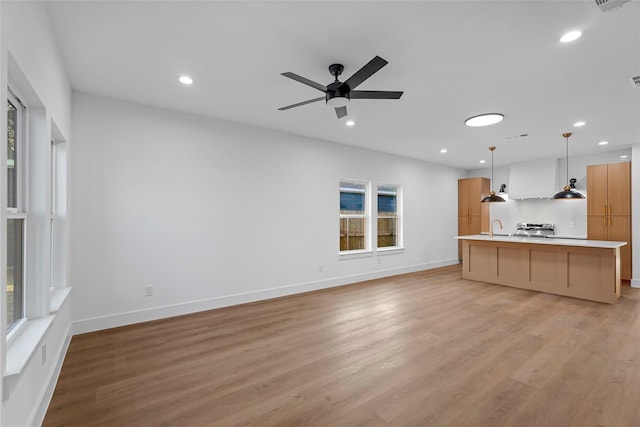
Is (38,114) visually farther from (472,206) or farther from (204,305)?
(472,206)

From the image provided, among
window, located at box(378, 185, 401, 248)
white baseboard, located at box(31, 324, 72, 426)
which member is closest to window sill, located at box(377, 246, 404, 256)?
window, located at box(378, 185, 401, 248)

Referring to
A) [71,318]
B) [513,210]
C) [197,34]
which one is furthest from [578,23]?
[513,210]

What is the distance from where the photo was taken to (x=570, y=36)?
2.29m

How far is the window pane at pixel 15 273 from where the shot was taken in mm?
1938

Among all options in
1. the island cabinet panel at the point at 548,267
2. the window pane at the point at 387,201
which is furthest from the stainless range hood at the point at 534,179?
the window pane at the point at 387,201

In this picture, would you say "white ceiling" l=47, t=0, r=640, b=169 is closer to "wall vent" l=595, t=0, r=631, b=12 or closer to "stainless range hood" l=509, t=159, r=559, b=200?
"wall vent" l=595, t=0, r=631, b=12

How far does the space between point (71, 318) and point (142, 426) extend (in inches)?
85.0

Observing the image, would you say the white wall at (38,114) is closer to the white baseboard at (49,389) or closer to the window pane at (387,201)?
the white baseboard at (49,389)

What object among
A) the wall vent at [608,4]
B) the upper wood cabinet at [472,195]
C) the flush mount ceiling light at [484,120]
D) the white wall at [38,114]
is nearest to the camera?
the white wall at [38,114]

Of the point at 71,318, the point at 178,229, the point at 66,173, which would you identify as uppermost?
the point at 66,173

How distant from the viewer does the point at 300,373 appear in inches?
100.0

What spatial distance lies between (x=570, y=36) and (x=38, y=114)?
158 inches

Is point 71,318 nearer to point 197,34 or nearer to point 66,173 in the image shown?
point 66,173

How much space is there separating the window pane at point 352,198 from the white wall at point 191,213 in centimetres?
29
